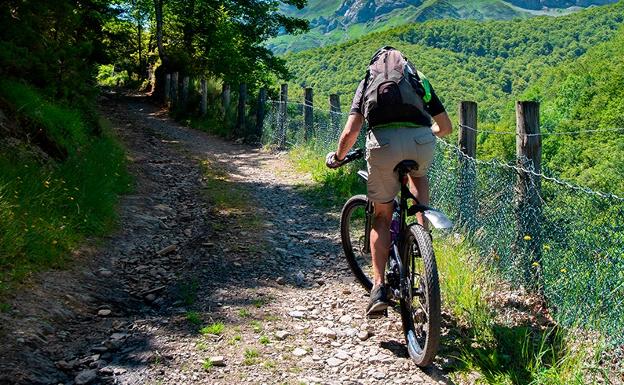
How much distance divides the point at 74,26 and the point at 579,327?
352 inches

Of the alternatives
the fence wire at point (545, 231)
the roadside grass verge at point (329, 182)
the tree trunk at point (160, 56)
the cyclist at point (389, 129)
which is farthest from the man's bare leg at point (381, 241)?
the tree trunk at point (160, 56)

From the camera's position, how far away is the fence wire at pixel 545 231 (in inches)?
118

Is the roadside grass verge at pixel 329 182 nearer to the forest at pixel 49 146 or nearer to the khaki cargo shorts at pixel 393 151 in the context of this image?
the forest at pixel 49 146

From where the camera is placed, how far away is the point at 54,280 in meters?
4.33

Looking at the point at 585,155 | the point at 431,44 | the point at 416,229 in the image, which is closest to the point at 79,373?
the point at 416,229

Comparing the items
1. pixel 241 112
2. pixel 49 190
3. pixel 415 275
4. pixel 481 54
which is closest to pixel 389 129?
pixel 415 275

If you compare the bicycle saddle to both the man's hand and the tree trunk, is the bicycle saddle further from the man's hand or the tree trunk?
the tree trunk

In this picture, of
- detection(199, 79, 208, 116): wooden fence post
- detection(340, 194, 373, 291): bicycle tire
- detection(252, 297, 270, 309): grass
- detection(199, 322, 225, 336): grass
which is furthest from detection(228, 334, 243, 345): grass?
detection(199, 79, 208, 116): wooden fence post

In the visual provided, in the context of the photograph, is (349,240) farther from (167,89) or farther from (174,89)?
(167,89)

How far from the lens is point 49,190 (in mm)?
5383

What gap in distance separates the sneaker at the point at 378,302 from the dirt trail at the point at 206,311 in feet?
0.87

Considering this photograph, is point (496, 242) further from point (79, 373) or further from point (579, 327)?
point (79, 373)

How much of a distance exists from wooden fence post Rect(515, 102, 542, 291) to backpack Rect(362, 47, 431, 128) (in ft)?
4.03

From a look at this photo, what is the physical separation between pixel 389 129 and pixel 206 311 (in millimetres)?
2098
